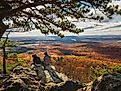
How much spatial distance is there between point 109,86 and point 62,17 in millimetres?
3735

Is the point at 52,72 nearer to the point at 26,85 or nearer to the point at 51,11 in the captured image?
the point at 26,85

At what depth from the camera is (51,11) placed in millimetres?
15406

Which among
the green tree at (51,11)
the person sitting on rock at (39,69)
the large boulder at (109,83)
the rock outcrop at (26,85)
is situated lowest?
the person sitting on rock at (39,69)

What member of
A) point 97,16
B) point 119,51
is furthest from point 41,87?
point 119,51

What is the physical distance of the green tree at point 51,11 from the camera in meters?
13.5

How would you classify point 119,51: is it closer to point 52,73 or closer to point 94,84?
point 52,73

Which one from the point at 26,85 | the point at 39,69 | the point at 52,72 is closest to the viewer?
the point at 26,85

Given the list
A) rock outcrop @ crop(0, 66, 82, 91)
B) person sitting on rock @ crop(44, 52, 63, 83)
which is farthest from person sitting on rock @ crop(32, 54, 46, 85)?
rock outcrop @ crop(0, 66, 82, 91)

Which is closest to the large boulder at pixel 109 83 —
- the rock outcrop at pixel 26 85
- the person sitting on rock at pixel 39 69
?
the rock outcrop at pixel 26 85

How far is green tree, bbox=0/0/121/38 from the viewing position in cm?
1354

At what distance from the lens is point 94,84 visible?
54.3ft

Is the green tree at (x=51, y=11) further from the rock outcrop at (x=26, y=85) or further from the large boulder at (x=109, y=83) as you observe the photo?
the rock outcrop at (x=26, y=85)

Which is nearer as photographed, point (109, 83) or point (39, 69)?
point (109, 83)

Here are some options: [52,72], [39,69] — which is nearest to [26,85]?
[39,69]
